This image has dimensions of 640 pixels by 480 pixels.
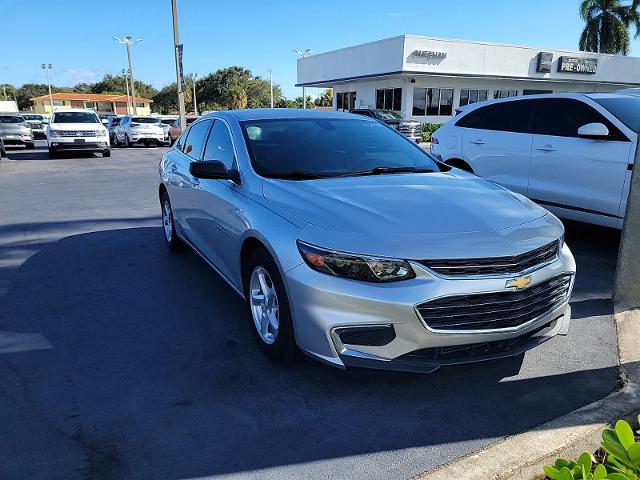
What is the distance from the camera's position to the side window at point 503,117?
646 cm

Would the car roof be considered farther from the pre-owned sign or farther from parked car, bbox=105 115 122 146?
Result: the pre-owned sign

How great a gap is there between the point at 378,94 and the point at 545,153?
2696 centimetres

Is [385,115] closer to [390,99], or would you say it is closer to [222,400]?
[390,99]

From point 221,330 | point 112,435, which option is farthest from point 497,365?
point 112,435

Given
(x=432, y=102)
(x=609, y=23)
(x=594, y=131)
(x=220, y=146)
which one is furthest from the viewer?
(x=609, y=23)

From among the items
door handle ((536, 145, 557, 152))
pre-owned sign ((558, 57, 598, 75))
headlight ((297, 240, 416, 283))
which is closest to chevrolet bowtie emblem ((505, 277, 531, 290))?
headlight ((297, 240, 416, 283))

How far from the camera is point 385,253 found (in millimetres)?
2596

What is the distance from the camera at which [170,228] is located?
591 centimetres

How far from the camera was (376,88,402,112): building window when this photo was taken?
2958 centimetres

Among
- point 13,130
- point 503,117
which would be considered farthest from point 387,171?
point 13,130

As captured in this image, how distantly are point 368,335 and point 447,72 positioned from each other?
91.9 ft

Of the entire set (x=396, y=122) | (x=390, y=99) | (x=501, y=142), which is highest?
(x=390, y=99)

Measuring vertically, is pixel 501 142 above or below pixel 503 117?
below

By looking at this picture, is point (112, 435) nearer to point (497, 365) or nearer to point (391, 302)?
point (391, 302)
